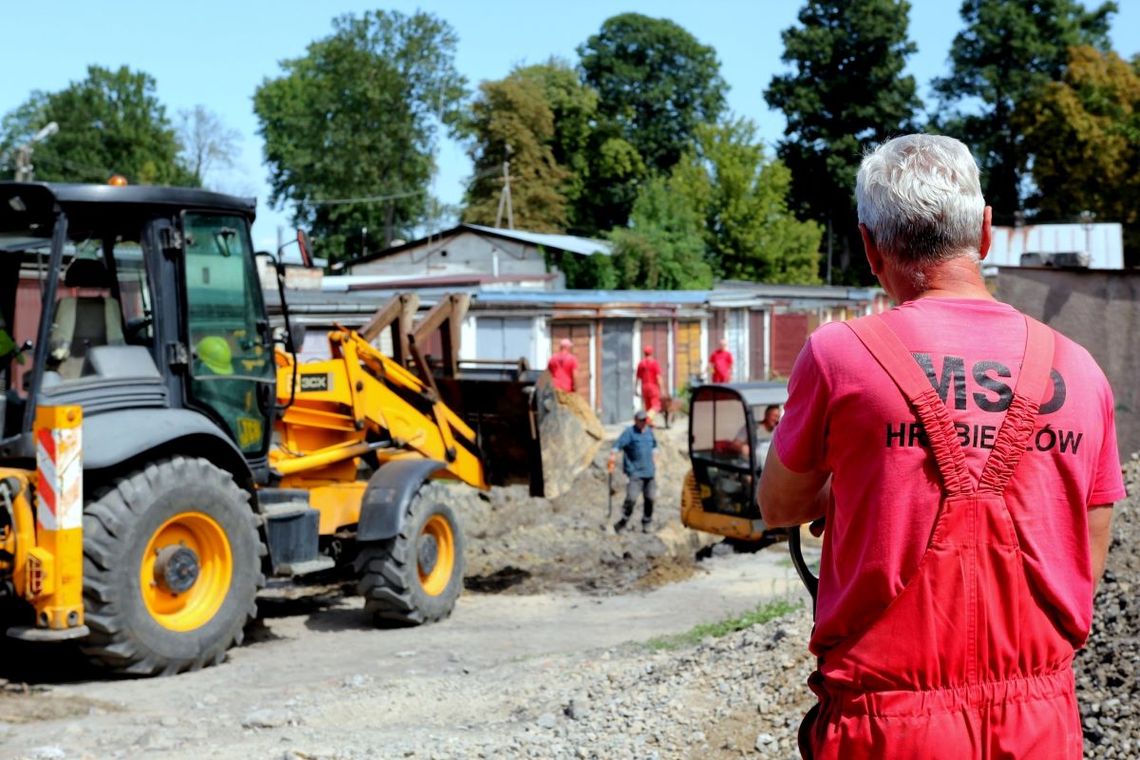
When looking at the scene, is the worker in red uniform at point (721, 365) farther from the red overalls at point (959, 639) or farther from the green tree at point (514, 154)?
the green tree at point (514, 154)

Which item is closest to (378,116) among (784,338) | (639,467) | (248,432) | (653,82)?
(653,82)

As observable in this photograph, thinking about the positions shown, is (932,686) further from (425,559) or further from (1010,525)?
(425,559)

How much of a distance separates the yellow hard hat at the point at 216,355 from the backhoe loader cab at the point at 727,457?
5.82 meters

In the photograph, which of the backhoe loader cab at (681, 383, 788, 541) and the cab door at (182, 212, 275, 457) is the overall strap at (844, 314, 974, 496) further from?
the backhoe loader cab at (681, 383, 788, 541)

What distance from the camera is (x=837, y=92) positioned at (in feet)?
198

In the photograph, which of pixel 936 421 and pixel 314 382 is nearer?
pixel 936 421

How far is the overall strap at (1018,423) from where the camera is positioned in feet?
7.85

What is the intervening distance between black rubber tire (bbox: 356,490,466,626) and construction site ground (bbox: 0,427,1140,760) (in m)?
0.15

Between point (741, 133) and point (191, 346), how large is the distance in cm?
4667

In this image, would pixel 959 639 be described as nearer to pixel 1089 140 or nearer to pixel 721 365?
pixel 721 365

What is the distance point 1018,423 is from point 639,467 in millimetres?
13407

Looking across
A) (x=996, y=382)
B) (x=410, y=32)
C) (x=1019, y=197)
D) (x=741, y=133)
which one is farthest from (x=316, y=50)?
(x=996, y=382)

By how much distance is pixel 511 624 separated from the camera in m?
10.6

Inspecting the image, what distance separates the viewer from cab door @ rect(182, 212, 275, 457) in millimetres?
9000
